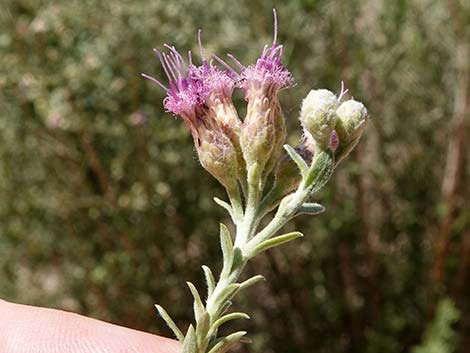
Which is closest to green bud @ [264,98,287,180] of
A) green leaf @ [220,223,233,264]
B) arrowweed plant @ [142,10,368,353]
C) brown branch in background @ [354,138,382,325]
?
arrowweed plant @ [142,10,368,353]

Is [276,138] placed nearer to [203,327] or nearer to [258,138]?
[258,138]

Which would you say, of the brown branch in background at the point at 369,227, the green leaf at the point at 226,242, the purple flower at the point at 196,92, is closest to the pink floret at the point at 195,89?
the purple flower at the point at 196,92

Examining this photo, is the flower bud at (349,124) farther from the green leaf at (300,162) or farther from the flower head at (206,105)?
the flower head at (206,105)

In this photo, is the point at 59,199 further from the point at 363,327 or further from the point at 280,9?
the point at 363,327

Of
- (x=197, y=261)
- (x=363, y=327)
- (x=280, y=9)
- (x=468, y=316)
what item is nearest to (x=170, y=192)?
(x=197, y=261)

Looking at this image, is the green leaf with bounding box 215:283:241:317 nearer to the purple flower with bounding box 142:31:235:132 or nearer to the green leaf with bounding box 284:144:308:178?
the green leaf with bounding box 284:144:308:178
